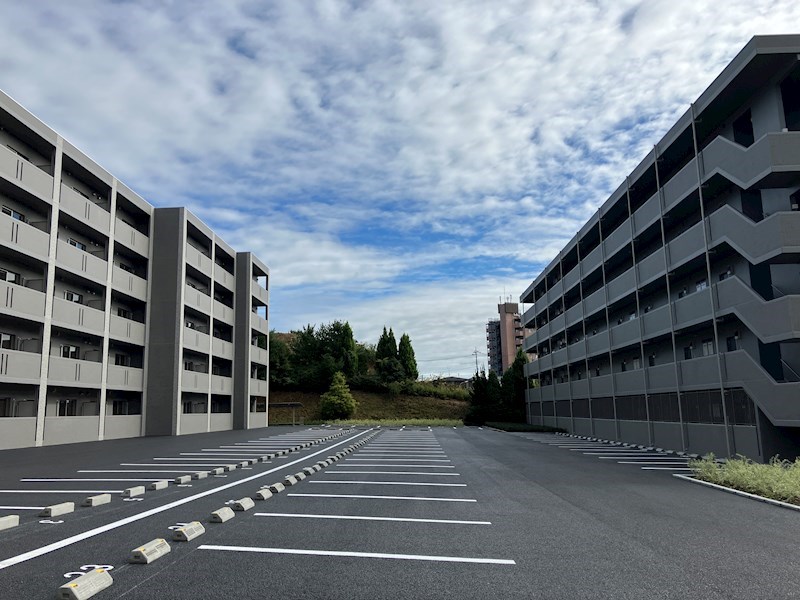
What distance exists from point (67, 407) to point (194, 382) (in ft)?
30.2

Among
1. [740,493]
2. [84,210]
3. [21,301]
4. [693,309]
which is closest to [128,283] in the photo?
[84,210]

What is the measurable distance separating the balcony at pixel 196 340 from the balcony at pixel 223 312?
7.79 ft

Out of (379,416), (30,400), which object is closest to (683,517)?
(30,400)

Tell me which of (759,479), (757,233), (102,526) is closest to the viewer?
(102,526)

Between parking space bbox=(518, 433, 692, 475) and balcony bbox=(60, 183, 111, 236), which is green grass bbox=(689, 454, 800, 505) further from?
balcony bbox=(60, 183, 111, 236)

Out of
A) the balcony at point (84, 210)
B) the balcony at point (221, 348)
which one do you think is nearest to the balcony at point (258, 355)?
the balcony at point (221, 348)

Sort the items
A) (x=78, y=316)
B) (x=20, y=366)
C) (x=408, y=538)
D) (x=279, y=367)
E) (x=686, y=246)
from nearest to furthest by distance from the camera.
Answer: (x=408, y=538), (x=686, y=246), (x=20, y=366), (x=78, y=316), (x=279, y=367)

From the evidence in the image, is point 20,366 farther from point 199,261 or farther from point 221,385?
point 221,385

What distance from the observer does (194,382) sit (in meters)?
34.6

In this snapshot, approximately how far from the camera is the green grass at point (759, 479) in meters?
10.0

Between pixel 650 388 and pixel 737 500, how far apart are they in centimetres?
1368

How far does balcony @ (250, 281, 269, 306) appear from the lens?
45.8 metres

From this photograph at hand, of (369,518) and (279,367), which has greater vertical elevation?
(279,367)

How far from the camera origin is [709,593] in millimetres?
4949
